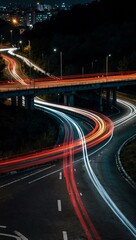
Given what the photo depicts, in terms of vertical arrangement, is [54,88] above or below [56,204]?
above

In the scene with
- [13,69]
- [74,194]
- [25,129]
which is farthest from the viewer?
[13,69]

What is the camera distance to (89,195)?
123 ft

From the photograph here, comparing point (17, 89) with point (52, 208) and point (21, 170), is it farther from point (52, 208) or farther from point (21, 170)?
point (52, 208)

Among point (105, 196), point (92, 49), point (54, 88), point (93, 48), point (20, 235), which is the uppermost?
point (93, 48)

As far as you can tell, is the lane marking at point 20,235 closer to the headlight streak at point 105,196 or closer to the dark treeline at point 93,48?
the headlight streak at point 105,196

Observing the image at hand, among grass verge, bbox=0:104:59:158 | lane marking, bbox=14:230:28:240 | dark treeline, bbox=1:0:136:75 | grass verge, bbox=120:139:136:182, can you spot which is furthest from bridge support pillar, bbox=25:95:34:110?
lane marking, bbox=14:230:28:240

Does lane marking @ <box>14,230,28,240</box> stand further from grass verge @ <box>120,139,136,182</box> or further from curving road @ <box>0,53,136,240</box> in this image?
grass verge @ <box>120,139,136,182</box>

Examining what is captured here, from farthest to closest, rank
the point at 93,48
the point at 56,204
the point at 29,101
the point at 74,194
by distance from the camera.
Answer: the point at 93,48 < the point at 29,101 < the point at 74,194 < the point at 56,204

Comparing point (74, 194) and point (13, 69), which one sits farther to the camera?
point (13, 69)

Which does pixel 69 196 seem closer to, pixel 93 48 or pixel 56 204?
pixel 56 204

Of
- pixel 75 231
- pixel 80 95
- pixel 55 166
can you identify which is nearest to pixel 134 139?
pixel 55 166

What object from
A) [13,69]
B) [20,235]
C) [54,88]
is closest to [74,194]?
[20,235]

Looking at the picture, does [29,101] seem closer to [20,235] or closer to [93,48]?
[20,235]

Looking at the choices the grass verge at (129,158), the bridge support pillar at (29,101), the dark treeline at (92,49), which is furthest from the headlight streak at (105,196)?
the dark treeline at (92,49)
